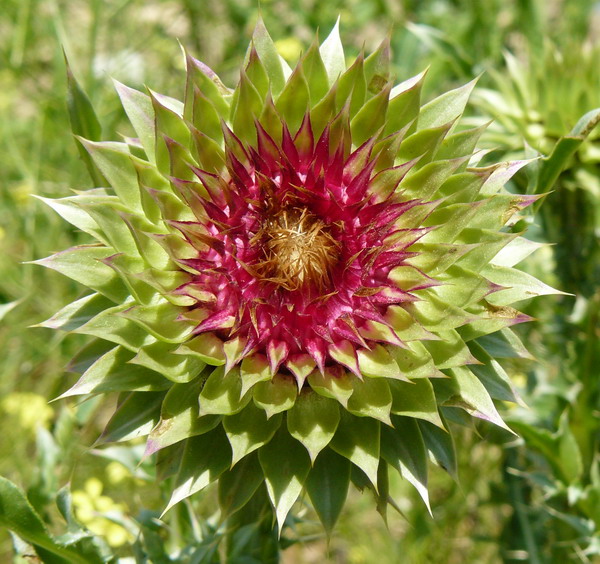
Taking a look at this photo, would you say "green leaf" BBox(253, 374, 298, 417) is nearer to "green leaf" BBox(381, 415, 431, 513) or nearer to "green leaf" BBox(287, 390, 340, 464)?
"green leaf" BBox(287, 390, 340, 464)

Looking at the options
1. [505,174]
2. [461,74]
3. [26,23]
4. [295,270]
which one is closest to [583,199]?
[461,74]

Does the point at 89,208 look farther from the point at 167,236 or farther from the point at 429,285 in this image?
the point at 429,285

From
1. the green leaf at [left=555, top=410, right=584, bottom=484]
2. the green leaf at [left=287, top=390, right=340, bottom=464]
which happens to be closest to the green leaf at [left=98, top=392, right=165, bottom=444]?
the green leaf at [left=287, top=390, right=340, bottom=464]

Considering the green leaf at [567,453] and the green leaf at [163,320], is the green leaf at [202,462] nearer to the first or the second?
the green leaf at [163,320]

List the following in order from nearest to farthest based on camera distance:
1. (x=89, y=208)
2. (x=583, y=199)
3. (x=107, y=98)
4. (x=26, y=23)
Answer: (x=89, y=208)
(x=583, y=199)
(x=107, y=98)
(x=26, y=23)

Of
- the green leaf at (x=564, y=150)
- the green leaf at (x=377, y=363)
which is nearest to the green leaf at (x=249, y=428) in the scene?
the green leaf at (x=377, y=363)

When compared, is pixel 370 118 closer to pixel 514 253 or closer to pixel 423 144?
pixel 423 144
